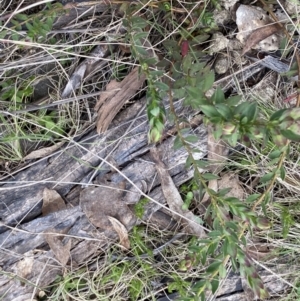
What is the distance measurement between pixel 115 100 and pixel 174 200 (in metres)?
0.49

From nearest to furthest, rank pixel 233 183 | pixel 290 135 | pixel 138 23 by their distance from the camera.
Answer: pixel 290 135, pixel 138 23, pixel 233 183

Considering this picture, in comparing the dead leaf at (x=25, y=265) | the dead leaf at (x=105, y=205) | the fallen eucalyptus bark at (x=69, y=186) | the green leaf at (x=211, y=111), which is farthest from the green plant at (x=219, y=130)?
the dead leaf at (x=25, y=265)

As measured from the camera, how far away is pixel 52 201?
6.60 feet

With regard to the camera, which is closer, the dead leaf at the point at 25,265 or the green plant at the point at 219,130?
the green plant at the point at 219,130


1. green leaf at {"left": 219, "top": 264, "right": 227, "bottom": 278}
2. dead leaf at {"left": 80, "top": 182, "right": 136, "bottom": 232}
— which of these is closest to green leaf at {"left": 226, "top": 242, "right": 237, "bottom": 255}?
green leaf at {"left": 219, "top": 264, "right": 227, "bottom": 278}

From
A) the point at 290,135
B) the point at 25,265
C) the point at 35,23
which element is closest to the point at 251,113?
the point at 290,135

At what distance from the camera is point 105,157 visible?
199 cm

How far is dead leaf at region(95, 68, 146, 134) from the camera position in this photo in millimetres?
1959

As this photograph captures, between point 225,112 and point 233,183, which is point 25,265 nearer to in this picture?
point 233,183

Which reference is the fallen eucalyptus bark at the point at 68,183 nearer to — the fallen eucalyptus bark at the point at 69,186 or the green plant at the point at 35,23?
the fallen eucalyptus bark at the point at 69,186

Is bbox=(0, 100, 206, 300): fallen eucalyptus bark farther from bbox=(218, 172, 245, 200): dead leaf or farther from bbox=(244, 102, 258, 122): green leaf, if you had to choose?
bbox=(244, 102, 258, 122): green leaf

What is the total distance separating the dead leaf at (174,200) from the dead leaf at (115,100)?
22cm

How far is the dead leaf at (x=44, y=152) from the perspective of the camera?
2014mm

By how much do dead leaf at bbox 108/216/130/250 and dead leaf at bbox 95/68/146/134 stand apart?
385 millimetres
